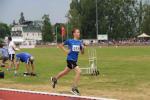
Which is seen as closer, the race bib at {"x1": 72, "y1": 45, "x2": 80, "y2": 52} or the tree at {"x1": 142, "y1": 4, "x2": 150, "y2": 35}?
the race bib at {"x1": 72, "y1": 45, "x2": 80, "y2": 52}

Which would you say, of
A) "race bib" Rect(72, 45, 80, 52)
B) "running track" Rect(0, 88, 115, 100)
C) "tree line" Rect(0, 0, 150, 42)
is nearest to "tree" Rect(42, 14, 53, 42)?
"tree line" Rect(0, 0, 150, 42)

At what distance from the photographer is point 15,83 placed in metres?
17.9

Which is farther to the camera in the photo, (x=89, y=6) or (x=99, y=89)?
(x=89, y=6)

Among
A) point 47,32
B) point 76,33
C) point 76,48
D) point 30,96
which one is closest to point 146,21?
point 47,32

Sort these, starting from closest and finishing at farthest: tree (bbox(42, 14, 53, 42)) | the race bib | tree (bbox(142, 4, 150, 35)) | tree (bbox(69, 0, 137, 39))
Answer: the race bib < tree (bbox(142, 4, 150, 35)) < tree (bbox(69, 0, 137, 39)) < tree (bbox(42, 14, 53, 42))

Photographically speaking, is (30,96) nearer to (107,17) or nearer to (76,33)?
(76,33)

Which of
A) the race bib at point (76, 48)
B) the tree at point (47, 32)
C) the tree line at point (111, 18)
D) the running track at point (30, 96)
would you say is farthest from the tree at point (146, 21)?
the running track at point (30, 96)

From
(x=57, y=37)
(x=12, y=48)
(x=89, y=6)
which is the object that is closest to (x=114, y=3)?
(x=89, y=6)

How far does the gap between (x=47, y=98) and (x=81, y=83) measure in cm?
719

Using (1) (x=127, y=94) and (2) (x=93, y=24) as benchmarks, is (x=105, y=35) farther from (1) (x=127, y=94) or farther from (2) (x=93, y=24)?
(1) (x=127, y=94)

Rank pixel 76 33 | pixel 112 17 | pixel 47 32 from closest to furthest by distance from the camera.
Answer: pixel 76 33
pixel 112 17
pixel 47 32

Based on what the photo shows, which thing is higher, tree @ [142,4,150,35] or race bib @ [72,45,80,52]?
tree @ [142,4,150,35]

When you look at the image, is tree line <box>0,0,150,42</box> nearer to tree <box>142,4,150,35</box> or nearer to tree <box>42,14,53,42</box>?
tree <box>142,4,150,35</box>

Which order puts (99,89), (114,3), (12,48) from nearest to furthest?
(99,89) < (12,48) < (114,3)
